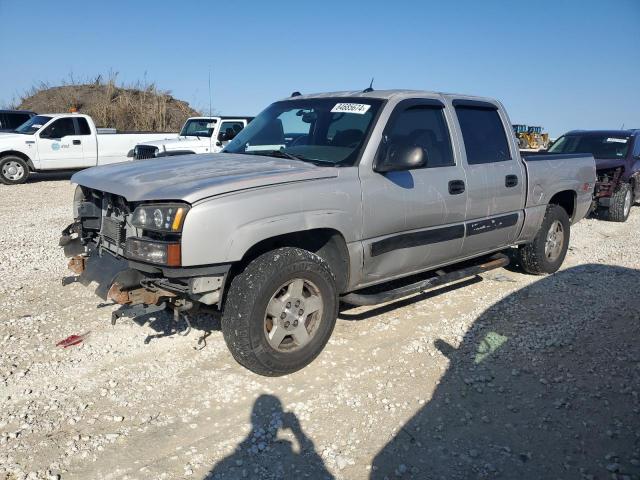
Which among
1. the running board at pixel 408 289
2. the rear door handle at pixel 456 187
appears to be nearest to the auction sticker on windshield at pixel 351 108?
the rear door handle at pixel 456 187

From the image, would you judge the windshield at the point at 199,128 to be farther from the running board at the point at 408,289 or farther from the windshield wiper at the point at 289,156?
the running board at the point at 408,289

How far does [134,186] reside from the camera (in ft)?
10.7

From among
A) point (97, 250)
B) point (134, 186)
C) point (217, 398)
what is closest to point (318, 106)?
point (134, 186)

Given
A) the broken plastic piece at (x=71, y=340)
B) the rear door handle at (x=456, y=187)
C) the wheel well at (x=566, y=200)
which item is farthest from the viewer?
the wheel well at (x=566, y=200)

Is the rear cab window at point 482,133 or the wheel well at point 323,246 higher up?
the rear cab window at point 482,133

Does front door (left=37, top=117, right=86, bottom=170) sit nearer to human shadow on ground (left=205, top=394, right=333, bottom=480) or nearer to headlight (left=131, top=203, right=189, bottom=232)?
headlight (left=131, top=203, right=189, bottom=232)

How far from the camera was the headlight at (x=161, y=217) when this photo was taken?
296 cm

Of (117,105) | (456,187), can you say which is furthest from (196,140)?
(117,105)

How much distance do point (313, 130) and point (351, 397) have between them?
86.3 inches

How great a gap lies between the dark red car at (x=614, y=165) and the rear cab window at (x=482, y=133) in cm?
532

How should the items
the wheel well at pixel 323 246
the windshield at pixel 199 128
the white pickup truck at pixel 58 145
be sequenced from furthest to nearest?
the windshield at pixel 199 128, the white pickup truck at pixel 58 145, the wheel well at pixel 323 246

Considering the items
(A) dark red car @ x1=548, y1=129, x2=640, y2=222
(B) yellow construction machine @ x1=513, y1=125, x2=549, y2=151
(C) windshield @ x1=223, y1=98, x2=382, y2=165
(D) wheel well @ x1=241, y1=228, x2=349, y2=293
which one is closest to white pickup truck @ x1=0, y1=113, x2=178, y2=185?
(A) dark red car @ x1=548, y1=129, x2=640, y2=222

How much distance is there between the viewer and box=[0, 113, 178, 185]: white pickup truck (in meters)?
13.6

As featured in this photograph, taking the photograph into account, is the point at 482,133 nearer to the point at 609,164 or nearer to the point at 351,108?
the point at 351,108
